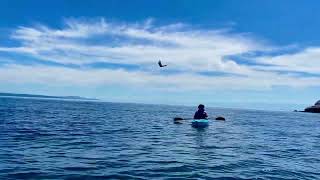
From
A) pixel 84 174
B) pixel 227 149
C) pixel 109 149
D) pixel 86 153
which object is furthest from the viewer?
pixel 227 149

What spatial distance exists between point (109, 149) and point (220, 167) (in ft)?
29.1

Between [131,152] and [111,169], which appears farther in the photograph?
[131,152]

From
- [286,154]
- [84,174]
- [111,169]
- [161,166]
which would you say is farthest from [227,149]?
[84,174]

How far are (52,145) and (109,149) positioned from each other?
14.4ft

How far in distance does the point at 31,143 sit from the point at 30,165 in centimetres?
893

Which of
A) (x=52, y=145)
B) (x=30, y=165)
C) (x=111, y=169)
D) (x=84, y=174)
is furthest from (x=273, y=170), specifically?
(x=52, y=145)

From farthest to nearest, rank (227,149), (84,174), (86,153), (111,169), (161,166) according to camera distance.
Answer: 1. (227,149)
2. (86,153)
3. (161,166)
4. (111,169)
5. (84,174)

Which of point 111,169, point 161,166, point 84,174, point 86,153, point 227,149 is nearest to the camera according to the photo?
point 84,174

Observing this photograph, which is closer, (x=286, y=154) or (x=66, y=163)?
(x=66, y=163)

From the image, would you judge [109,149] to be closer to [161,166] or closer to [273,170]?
[161,166]

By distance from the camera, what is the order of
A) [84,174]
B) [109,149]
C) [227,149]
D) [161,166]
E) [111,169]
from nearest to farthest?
[84,174]
[111,169]
[161,166]
[109,149]
[227,149]

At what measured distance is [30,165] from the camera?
21.2 metres

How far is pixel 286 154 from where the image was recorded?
29.6 meters

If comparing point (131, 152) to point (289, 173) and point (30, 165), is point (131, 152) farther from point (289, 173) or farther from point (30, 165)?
point (289, 173)
